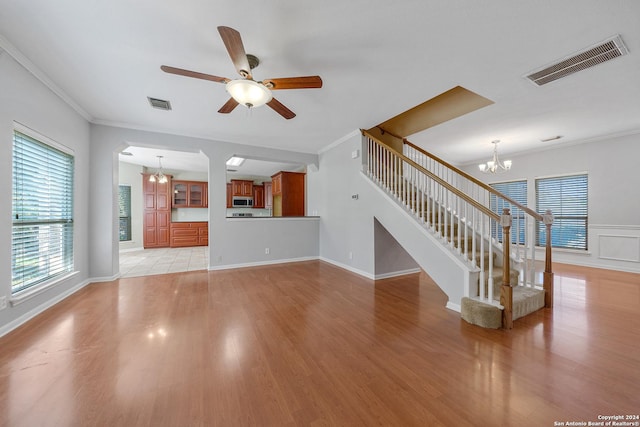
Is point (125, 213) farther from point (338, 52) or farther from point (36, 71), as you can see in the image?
point (338, 52)

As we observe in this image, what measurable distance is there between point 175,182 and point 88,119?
4.52 meters

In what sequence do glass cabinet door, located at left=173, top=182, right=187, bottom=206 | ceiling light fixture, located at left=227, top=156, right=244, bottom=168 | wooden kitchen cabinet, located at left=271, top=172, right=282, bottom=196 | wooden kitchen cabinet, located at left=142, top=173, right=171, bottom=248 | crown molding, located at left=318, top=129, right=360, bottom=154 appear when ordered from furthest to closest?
glass cabinet door, located at left=173, top=182, right=187, bottom=206 < wooden kitchen cabinet, located at left=142, top=173, right=171, bottom=248 < wooden kitchen cabinet, located at left=271, top=172, right=282, bottom=196 < ceiling light fixture, located at left=227, top=156, right=244, bottom=168 < crown molding, located at left=318, top=129, right=360, bottom=154

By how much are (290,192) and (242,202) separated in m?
3.11

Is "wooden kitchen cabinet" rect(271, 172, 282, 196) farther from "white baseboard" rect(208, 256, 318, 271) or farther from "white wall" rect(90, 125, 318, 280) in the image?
"white baseboard" rect(208, 256, 318, 271)

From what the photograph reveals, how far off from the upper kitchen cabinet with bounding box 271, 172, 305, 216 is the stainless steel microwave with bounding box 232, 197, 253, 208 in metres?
2.53

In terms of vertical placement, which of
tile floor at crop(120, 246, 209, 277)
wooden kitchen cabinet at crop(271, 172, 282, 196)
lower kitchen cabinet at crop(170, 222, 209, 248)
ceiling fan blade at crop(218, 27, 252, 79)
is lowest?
tile floor at crop(120, 246, 209, 277)

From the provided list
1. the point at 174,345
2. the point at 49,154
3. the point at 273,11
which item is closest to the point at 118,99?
the point at 49,154

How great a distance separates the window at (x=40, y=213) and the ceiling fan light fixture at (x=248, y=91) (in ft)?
7.88

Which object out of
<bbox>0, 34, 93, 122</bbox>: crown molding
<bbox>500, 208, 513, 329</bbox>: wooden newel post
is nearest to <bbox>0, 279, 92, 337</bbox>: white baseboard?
<bbox>0, 34, 93, 122</bbox>: crown molding

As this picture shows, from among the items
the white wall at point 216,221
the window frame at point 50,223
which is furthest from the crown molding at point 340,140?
the window frame at point 50,223

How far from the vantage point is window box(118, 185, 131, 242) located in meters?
7.09

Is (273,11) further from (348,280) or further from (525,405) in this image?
(348,280)

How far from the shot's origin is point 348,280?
3984mm

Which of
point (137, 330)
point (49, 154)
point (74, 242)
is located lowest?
point (137, 330)
